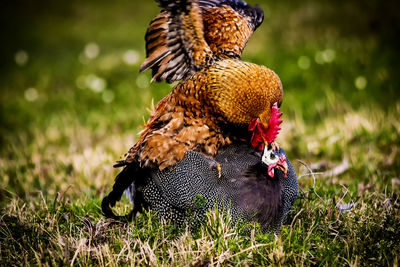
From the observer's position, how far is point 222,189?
2381 mm

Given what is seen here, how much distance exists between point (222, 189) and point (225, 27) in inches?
49.2

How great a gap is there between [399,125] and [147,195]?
10.1 ft

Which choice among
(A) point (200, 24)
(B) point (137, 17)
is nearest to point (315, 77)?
(A) point (200, 24)

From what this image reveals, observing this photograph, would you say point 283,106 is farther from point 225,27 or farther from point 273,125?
point 273,125

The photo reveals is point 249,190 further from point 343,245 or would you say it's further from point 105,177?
point 105,177

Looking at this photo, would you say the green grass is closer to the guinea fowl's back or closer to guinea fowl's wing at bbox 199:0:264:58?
the guinea fowl's back

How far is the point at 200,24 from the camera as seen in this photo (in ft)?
8.57

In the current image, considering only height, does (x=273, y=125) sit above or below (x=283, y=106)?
above

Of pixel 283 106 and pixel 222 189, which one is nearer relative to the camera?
pixel 222 189

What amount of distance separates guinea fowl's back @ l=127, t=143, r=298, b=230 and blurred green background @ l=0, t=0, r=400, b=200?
1.80 ft

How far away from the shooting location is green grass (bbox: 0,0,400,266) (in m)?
2.28

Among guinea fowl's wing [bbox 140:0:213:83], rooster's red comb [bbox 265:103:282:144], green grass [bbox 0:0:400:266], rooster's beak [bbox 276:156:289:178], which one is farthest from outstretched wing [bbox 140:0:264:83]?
rooster's beak [bbox 276:156:289:178]

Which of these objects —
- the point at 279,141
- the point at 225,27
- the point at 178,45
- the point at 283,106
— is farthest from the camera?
the point at 283,106

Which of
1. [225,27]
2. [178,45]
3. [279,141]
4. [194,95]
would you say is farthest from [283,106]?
[194,95]
